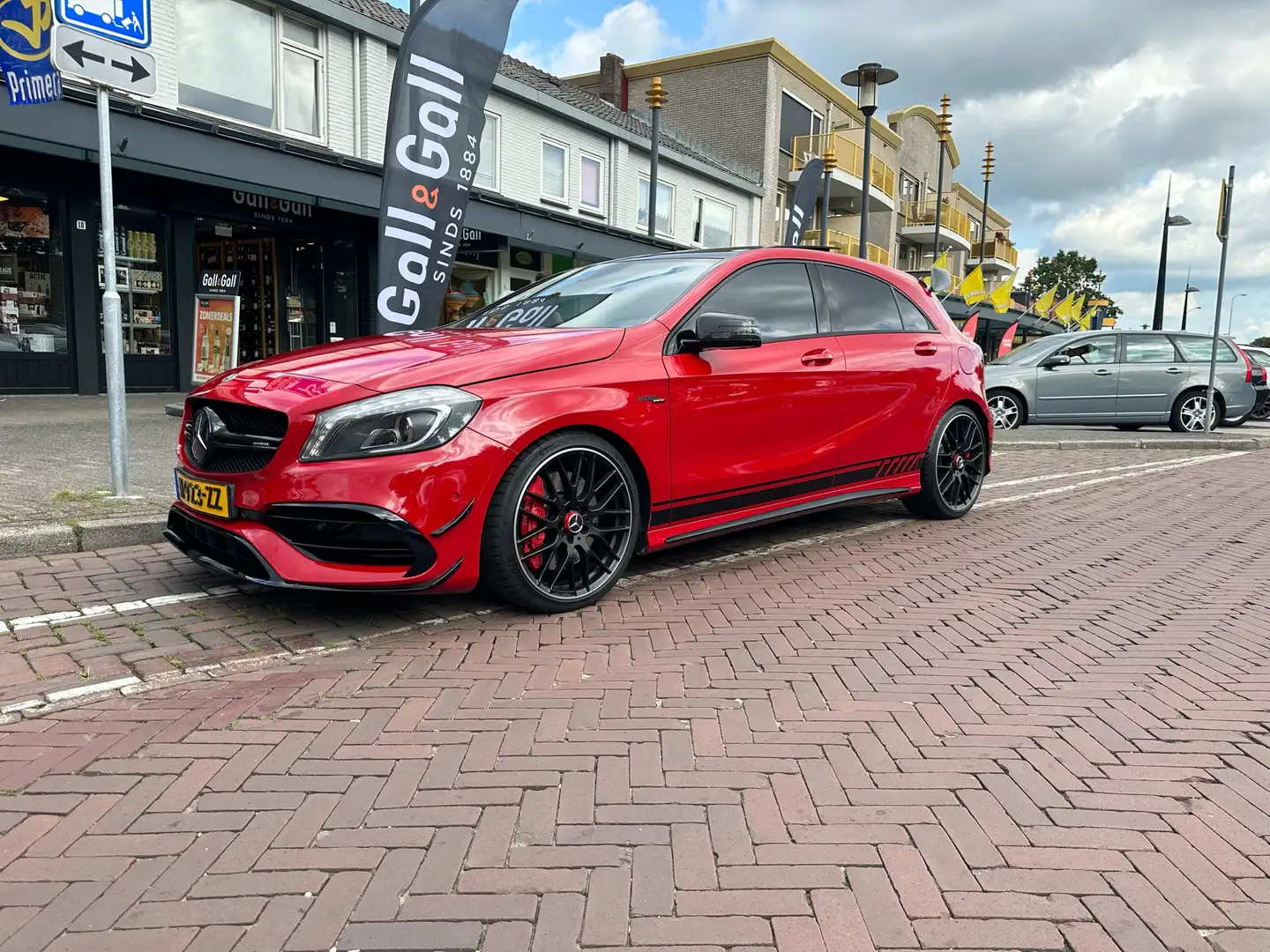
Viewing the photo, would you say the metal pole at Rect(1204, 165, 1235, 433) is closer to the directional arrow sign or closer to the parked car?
the parked car

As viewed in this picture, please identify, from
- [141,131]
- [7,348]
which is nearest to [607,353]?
[141,131]

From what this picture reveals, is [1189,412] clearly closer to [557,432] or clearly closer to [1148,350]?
[1148,350]

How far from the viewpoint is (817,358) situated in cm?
519

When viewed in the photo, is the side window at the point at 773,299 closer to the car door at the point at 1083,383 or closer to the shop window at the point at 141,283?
the car door at the point at 1083,383

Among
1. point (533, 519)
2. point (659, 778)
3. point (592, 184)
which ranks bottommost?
point (659, 778)

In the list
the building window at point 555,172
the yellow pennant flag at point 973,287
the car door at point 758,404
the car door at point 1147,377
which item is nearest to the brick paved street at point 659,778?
the car door at point 758,404

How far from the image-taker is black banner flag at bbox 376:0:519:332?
7.41 metres

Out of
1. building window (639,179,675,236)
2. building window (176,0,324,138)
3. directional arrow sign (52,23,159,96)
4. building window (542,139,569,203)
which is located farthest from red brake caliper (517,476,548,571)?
building window (639,179,675,236)

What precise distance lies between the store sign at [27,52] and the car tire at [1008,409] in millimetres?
11888

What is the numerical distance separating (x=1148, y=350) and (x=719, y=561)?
11.0 m

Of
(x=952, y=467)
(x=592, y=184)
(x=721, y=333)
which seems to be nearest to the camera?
(x=721, y=333)

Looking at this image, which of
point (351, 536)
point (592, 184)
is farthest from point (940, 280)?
point (351, 536)

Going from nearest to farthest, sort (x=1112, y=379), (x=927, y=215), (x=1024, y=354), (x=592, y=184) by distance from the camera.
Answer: (x=1112, y=379), (x=1024, y=354), (x=592, y=184), (x=927, y=215)

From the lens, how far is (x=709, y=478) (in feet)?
15.1
